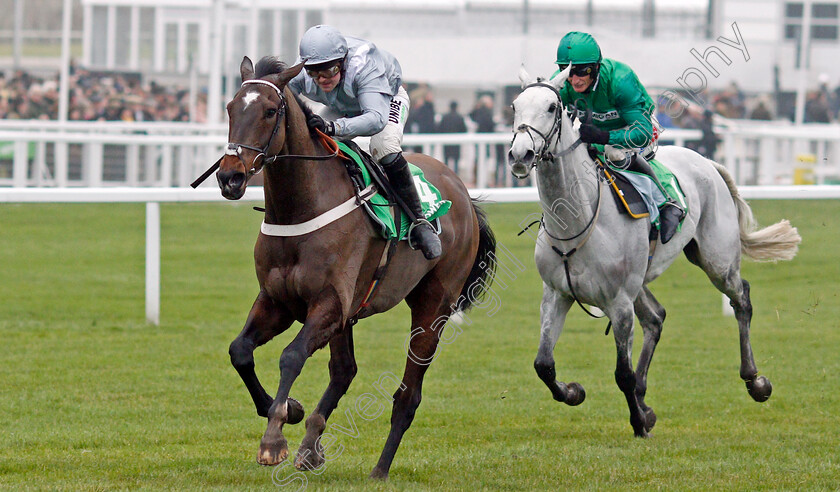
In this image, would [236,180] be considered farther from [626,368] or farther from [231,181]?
[626,368]

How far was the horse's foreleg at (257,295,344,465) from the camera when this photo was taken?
13.7 ft

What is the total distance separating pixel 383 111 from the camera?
490 centimetres

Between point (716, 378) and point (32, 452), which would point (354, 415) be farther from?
point (716, 378)

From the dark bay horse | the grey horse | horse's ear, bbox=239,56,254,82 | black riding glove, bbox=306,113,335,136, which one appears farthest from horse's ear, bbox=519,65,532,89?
horse's ear, bbox=239,56,254,82

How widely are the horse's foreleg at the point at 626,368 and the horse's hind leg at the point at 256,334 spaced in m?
1.87

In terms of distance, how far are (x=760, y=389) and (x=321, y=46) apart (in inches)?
128

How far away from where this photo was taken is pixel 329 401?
516 cm

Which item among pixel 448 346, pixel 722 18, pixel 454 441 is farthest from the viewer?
pixel 722 18

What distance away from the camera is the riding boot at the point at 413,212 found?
5.14 m

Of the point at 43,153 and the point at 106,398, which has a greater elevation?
the point at 43,153

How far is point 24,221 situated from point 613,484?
8926 millimetres

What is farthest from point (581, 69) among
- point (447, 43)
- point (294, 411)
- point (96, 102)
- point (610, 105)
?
point (447, 43)

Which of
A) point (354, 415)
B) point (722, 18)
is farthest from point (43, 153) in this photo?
point (722, 18)

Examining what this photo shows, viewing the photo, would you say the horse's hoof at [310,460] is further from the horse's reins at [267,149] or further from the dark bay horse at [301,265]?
the horse's reins at [267,149]
